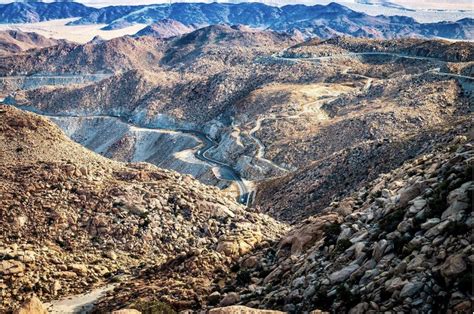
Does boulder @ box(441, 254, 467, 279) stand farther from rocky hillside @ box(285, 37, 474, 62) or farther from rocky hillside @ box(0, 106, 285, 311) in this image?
rocky hillside @ box(285, 37, 474, 62)

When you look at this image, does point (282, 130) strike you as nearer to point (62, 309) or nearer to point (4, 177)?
point (4, 177)

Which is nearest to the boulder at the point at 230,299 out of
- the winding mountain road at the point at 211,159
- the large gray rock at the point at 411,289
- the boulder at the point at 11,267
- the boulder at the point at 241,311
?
the boulder at the point at 241,311

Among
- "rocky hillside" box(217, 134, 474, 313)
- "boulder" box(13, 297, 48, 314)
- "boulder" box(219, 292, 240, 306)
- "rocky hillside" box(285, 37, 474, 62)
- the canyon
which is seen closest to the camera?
"rocky hillside" box(217, 134, 474, 313)

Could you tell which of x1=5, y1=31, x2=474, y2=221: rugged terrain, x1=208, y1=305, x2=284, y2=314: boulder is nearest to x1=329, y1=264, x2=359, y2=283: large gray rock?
x1=208, y1=305, x2=284, y2=314: boulder

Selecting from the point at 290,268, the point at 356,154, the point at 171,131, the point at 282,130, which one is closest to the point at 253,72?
the point at 171,131

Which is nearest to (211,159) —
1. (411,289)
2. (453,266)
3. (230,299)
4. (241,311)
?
(230,299)
